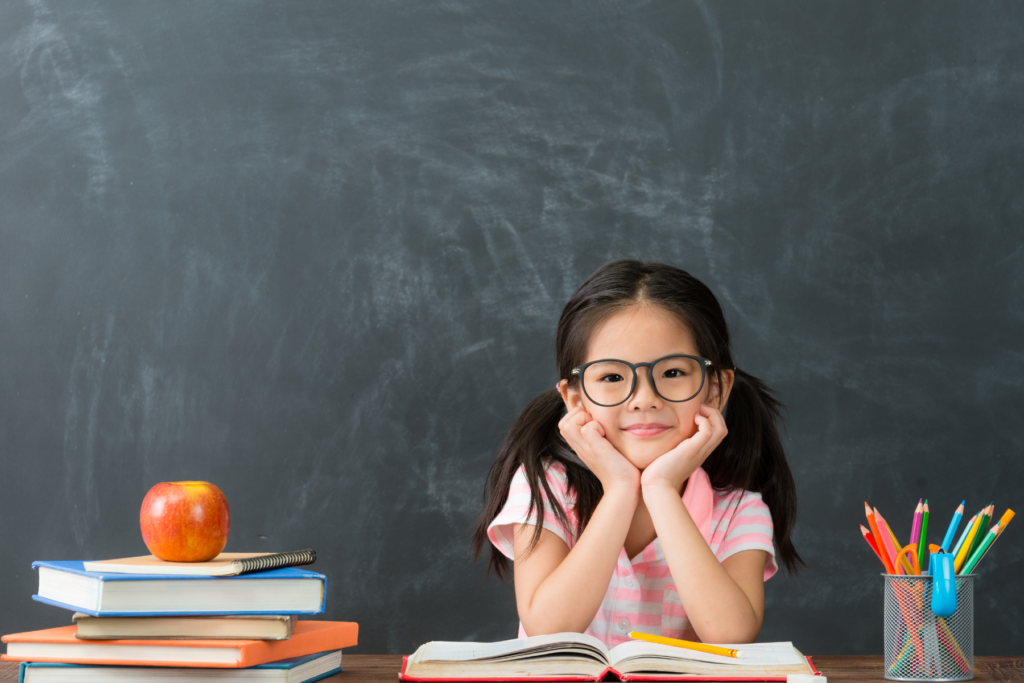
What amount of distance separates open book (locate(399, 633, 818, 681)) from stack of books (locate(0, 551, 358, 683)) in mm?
119

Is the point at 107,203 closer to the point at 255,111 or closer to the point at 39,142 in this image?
the point at 39,142

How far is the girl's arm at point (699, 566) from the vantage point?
105 centimetres

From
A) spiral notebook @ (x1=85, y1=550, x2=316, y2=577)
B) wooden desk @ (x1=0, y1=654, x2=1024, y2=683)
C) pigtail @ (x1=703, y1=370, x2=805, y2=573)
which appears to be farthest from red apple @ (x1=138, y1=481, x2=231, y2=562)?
pigtail @ (x1=703, y1=370, x2=805, y2=573)

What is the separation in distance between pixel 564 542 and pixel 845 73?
127cm

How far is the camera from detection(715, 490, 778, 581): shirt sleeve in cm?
119

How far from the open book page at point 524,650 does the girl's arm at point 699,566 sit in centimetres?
25

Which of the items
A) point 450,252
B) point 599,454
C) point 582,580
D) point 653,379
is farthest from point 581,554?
point 450,252

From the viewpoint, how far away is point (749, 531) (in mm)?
1207

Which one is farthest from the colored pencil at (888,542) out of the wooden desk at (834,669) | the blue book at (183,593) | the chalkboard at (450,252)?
the chalkboard at (450,252)

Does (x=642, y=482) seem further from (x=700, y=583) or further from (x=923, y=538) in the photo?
(x=923, y=538)

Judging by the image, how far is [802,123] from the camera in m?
1.89

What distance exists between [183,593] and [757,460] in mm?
877

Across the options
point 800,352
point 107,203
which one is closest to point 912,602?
point 800,352

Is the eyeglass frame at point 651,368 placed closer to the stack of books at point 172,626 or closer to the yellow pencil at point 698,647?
the yellow pencil at point 698,647
